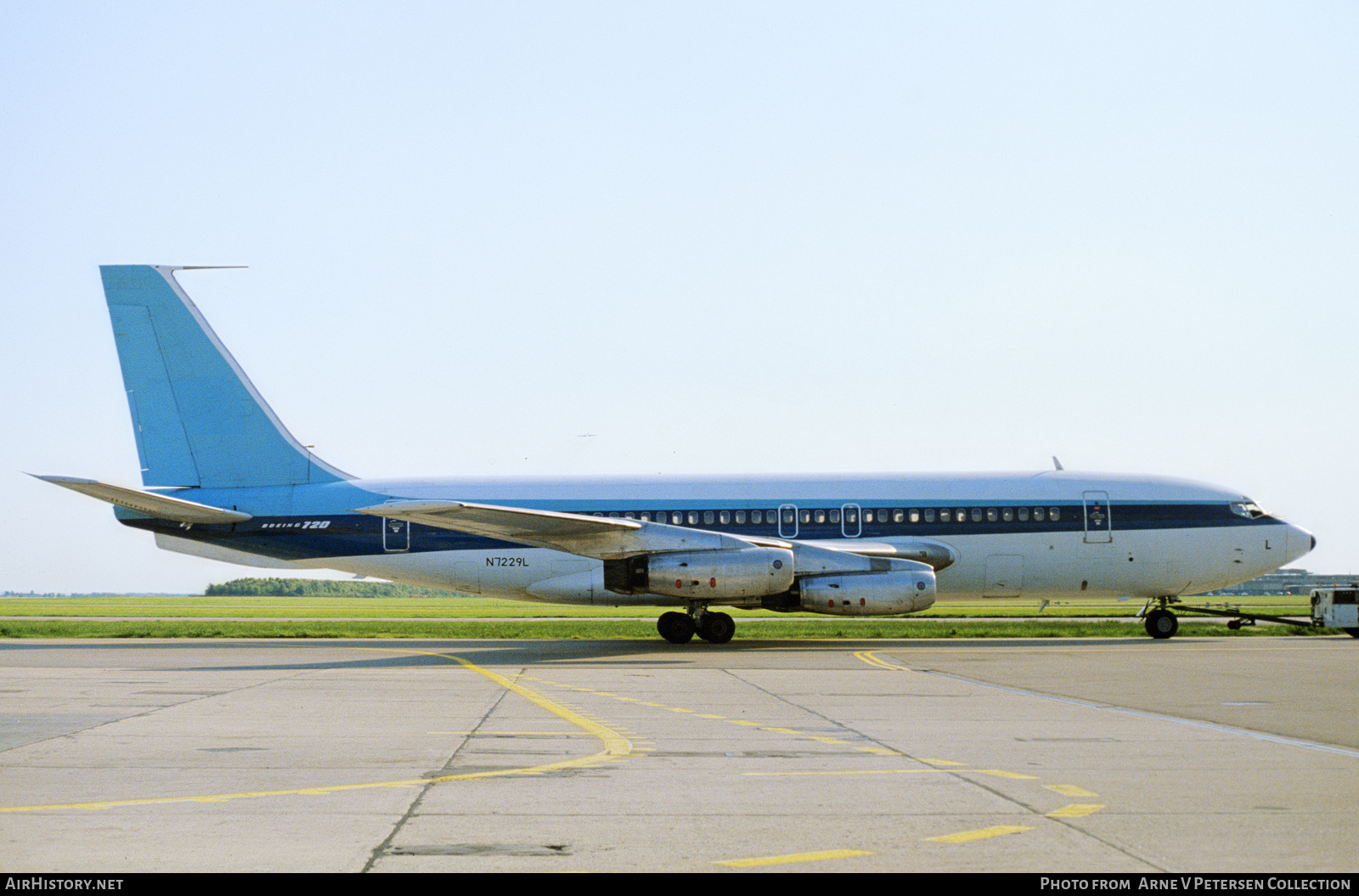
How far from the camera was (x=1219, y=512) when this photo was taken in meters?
28.4

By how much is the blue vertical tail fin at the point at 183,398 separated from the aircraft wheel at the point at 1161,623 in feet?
71.0

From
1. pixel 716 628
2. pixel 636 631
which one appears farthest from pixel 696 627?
pixel 636 631

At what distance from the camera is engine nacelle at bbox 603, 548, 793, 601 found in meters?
24.4

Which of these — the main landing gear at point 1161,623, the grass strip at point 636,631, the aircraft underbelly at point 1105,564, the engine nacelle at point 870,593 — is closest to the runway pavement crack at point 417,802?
the engine nacelle at point 870,593

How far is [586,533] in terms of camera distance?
961 inches

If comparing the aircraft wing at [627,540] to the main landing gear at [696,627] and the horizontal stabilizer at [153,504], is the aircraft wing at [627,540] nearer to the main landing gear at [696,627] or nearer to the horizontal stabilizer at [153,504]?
the main landing gear at [696,627]

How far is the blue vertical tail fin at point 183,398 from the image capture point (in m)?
27.5

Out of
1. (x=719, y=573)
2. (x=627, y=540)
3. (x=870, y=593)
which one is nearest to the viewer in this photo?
(x=719, y=573)

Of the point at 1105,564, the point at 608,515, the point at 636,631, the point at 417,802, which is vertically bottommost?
the point at 636,631

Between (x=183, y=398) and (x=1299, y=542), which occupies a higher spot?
(x=183, y=398)

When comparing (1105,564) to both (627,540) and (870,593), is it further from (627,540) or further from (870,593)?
(627,540)

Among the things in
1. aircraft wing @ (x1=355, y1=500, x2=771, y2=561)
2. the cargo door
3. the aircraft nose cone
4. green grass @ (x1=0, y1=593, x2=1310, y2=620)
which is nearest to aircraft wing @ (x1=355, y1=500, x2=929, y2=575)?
aircraft wing @ (x1=355, y1=500, x2=771, y2=561)

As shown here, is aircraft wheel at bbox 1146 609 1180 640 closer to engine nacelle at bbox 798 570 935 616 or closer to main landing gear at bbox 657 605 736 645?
engine nacelle at bbox 798 570 935 616

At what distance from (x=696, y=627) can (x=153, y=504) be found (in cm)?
1263
